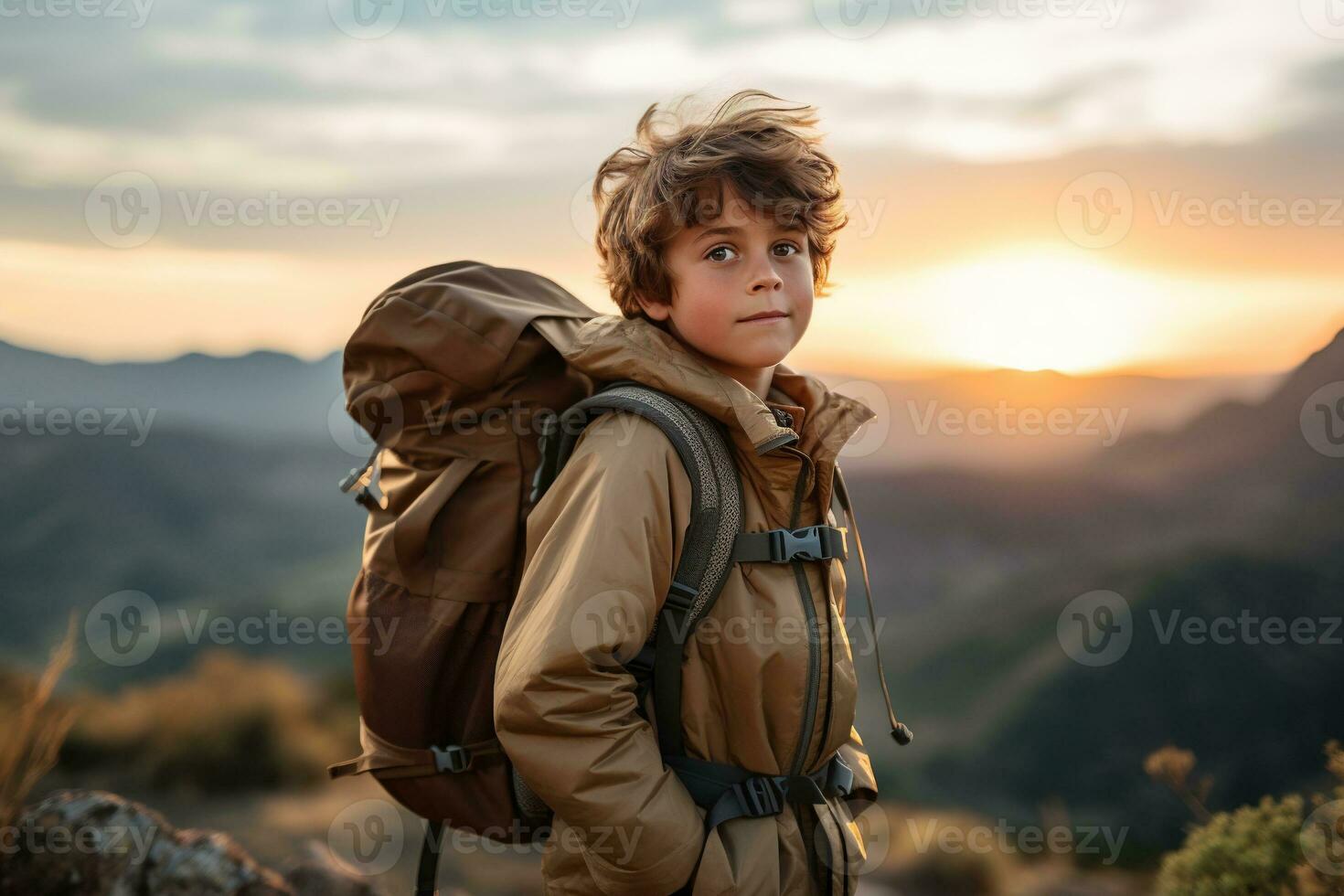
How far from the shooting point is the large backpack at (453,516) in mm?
2084

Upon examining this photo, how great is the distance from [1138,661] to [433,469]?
4540 mm

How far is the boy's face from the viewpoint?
80.8 inches

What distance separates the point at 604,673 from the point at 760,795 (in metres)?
0.46

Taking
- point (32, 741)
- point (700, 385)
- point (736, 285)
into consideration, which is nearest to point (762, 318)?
point (736, 285)

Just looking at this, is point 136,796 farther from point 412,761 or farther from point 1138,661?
point 1138,661

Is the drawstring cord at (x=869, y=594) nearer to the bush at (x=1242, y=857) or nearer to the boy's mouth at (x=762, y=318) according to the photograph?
the boy's mouth at (x=762, y=318)

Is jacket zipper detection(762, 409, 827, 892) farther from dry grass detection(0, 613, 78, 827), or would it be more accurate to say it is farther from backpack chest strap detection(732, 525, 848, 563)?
dry grass detection(0, 613, 78, 827)

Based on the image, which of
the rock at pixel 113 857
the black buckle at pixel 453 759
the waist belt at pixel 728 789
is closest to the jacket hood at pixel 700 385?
the waist belt at pixel 728 789

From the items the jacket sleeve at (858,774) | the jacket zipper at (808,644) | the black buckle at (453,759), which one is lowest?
the jacket sleeve at (858,774)

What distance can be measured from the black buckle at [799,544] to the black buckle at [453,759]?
815 millimetres

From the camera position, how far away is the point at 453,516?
2.14 metres

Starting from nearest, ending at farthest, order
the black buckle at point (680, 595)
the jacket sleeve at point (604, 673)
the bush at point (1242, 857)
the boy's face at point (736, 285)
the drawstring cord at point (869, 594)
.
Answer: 1. the jacket sleeve at point (604, 673)
2. the black buckle at point (680, 595)
3. the boy's face at point (736, 285)
4. the drawstring cord at point (869, 594)
5. the bush at point (1242, 857)

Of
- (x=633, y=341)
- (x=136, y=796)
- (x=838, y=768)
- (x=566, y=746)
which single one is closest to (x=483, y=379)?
(x=633, y=341)

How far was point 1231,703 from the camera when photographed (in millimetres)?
5031
